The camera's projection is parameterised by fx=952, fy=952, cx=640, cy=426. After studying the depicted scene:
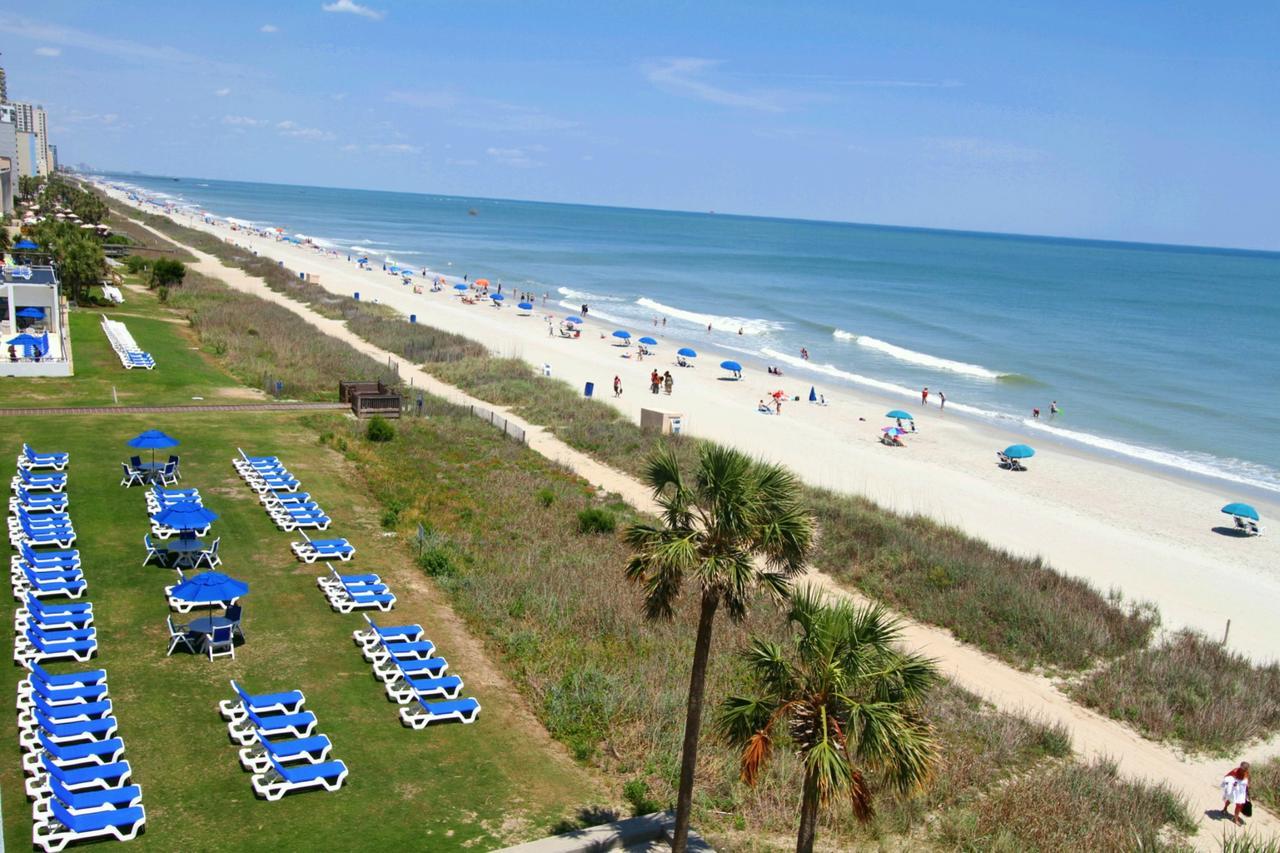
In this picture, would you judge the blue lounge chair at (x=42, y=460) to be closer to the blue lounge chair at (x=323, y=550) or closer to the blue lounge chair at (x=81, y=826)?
the blue lounge chair at (x=323, y=550)

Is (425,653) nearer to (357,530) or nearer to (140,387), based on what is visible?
(357,530)

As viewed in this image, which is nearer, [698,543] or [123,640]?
[698,543]

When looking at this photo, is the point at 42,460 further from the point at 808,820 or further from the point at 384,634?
the point at 808,820

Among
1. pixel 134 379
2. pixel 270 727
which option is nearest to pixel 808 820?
pixel 270 727

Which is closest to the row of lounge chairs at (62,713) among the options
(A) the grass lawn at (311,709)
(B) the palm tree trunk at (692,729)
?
(A) the grass lawn at (311,709)

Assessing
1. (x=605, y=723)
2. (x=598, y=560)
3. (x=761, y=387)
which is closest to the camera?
(x=605, y=723)

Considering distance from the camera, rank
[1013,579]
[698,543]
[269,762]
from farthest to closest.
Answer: [1013,579]
[269,762]
[698,543]

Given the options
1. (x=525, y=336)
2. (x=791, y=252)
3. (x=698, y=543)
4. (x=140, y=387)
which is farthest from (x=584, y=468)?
(x=791, y=252)
